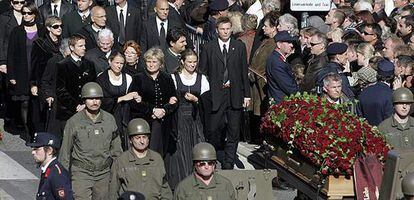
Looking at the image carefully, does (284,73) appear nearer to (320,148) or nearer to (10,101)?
(320,148)

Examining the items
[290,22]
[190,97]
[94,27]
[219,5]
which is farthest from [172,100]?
[219,5]

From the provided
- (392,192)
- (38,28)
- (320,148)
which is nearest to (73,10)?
(38,28)

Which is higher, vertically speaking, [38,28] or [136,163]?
[38,28]

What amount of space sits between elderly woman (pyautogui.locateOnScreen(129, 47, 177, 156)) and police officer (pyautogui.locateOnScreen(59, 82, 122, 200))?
1.66 meters

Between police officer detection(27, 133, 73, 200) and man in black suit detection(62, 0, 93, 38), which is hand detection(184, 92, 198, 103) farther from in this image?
police officer detection(27, 133, 73, 200)

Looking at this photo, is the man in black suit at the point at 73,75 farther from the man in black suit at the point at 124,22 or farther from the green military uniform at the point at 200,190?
the green military uniform at the point at 200,190

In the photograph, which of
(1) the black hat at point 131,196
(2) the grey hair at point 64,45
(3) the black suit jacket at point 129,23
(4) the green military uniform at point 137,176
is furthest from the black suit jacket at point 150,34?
(1) the black hat at point 131,196

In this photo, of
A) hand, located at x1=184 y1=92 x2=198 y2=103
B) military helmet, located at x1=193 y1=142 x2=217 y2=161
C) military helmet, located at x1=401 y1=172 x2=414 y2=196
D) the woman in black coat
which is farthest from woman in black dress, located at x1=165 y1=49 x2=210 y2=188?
military helmet, located at x1=401 y1=172 x2=414 y2=196

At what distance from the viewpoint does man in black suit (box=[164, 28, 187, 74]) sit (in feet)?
64.6

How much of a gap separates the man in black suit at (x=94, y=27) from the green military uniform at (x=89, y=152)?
391 cm

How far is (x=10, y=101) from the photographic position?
2284cm

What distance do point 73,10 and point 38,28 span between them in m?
0.83

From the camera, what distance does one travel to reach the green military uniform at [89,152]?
54.5ft

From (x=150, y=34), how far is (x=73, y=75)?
7.91 ft
